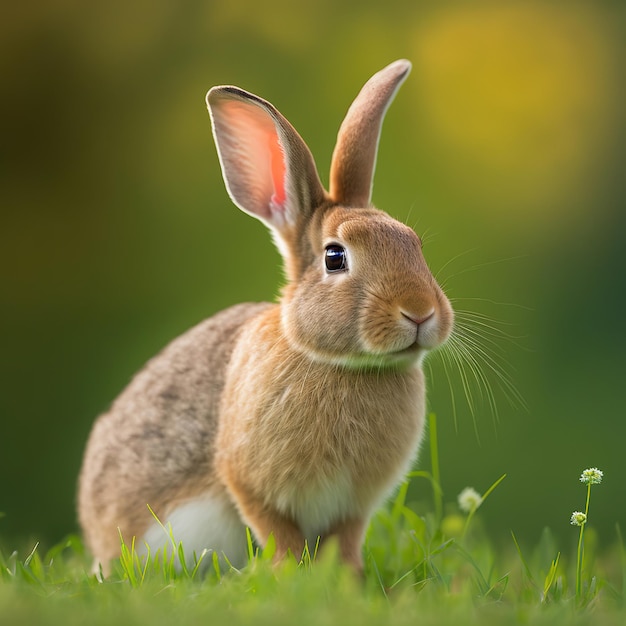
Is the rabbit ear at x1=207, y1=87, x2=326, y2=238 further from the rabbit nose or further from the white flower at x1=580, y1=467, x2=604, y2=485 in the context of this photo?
the white flower at x1=580, y1=467, x2=604, y2=485

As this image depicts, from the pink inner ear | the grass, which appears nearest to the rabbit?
the pink inner ear

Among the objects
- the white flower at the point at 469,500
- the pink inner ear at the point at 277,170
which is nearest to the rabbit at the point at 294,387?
the pink inner ear at the point at 277,170

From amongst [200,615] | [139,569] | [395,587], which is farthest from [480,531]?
[200,615]

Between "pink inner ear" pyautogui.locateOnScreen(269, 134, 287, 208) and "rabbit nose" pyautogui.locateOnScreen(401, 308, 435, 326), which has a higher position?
"pink inner ear" pyautogui.locateOnScreen(269, 134, 287, 208)

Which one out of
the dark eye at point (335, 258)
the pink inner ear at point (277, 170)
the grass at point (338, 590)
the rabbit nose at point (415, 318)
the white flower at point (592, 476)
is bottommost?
the grass at point (338, 590)

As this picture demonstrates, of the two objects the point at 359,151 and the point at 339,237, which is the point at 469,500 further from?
the point at 359,151

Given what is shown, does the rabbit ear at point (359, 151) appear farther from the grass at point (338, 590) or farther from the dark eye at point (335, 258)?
the grass at point (338, 590)

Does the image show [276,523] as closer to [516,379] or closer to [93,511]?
[93,511]

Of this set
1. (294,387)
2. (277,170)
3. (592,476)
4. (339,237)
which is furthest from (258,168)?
(592,476)
